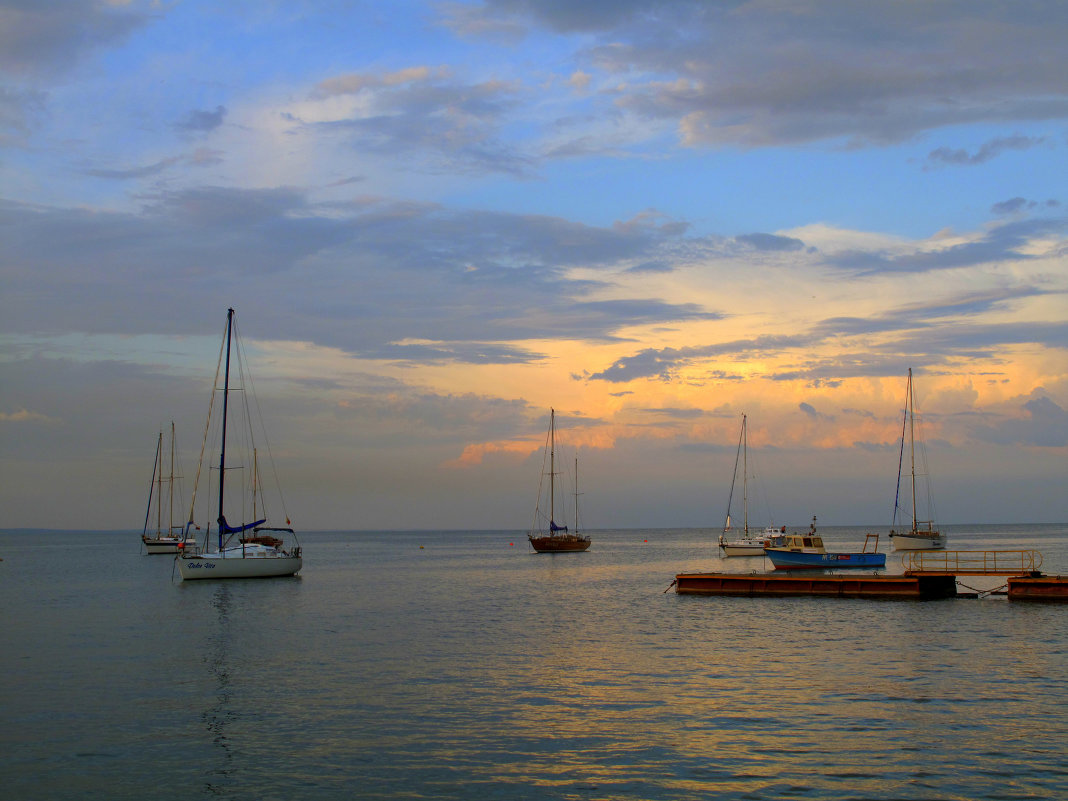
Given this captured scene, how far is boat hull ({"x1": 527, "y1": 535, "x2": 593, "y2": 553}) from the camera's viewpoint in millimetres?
124750

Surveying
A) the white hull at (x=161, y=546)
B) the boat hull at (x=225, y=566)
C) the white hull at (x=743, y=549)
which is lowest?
the white hull at (x=161, y=546)

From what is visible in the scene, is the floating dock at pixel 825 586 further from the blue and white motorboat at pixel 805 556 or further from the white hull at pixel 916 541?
the white hull at pixel 916 541

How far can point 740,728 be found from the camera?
856 inches

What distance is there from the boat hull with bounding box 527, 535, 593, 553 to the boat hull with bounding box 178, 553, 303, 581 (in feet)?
192

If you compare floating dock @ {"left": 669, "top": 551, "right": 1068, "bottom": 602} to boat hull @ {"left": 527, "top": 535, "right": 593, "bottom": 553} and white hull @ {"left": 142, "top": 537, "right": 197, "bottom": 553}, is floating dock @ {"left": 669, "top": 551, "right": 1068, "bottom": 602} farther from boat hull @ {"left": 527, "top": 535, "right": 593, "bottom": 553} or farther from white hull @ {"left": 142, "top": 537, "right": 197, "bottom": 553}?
white hull @ {"left": 142, "top": 537, "right": 197, "bottom": 553}

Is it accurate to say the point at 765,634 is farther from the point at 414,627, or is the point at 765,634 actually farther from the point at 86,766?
the point at 86,766

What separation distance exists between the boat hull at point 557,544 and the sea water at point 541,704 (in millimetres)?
75948

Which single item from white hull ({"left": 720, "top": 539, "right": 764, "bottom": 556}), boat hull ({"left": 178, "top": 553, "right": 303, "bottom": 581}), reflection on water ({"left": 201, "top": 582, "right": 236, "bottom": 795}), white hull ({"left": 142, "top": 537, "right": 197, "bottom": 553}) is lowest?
white hull ({"left": 142, "top": 537, "right": 197, "bottom": 553})

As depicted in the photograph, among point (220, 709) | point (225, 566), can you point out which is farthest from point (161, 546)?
point (220, 709)

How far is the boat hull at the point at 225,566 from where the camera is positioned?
66.9 meters

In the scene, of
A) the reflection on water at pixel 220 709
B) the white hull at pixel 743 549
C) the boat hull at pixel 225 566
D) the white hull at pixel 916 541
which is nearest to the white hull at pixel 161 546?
the boat hull at pixel 225 566

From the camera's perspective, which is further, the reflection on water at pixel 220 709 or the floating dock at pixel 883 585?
the floating dock at pixel 883 585

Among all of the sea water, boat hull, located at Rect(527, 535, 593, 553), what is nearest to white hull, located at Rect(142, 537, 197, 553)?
boat hull, located at Rect(527, 535, 593, 553)

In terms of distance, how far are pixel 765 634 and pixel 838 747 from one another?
1926 centimetres
